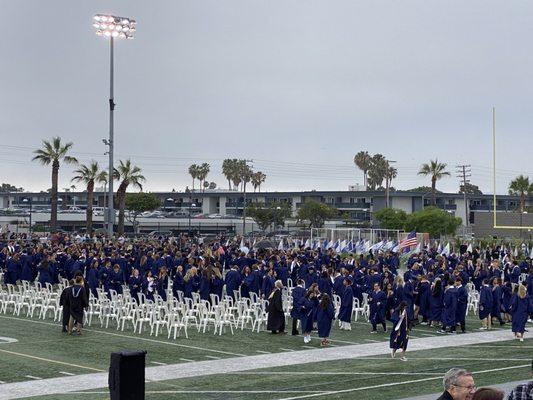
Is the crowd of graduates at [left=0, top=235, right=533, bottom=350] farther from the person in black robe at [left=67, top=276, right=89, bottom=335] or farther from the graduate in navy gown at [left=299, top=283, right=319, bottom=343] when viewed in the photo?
the person in black robe at [left=67, top=276, right=89, bottom=335]

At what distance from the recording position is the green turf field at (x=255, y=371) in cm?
1459

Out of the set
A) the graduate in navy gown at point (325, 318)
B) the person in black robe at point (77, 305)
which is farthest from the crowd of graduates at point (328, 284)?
the person in black robe at point (77, 305)

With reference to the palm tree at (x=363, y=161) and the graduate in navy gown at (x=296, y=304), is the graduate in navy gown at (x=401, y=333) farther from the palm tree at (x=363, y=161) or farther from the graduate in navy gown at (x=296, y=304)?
the palm tree at (x=363, y=161)

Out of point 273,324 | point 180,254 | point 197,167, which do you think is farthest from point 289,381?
point 197,167

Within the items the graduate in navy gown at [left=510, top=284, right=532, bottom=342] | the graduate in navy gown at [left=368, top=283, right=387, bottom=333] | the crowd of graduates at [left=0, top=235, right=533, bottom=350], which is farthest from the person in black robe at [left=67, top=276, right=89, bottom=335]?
the graduate in navy gown at [left=510, top=284, right=532, bottom=342]

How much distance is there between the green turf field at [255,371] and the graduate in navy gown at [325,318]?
29cm

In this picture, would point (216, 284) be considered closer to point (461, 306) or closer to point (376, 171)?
point (461, 306)

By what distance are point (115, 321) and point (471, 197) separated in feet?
255

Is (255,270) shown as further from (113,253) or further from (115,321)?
(113,253)

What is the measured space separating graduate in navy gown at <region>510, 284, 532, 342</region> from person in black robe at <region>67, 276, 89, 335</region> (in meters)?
9.40

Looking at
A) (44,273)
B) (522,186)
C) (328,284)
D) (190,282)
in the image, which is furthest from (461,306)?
(522,186)

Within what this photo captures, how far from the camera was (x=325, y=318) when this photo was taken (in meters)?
20.5

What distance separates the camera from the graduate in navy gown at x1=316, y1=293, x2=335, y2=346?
20.4 metres

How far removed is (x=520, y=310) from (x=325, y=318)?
4326 millimetres
